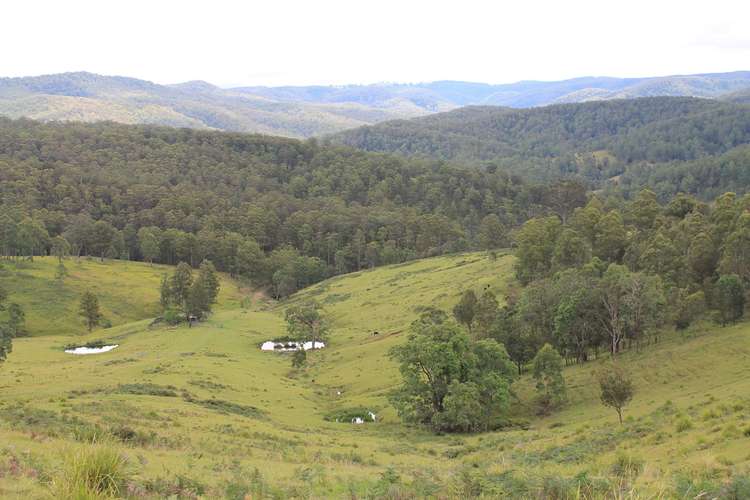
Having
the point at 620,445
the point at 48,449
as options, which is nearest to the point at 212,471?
the point at 48,449

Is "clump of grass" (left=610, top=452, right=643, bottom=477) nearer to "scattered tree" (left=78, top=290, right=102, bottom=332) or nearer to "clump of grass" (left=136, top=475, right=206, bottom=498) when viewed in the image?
"clump of grass" (left=136, top=475, right=206, bottom=498)

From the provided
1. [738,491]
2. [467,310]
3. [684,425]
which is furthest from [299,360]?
[738,491]

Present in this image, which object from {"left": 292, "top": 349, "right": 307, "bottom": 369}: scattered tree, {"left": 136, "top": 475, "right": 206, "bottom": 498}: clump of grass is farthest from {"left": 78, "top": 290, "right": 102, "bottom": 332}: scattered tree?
{"left": 136, "top": 475, "right": 206, "bottom": 498}: clump of grass

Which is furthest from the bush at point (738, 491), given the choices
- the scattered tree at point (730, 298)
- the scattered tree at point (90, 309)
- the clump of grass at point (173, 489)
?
the scattered tree at point (90, 309)

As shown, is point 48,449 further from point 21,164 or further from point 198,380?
point 21,164

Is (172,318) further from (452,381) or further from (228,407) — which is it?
(452,381)

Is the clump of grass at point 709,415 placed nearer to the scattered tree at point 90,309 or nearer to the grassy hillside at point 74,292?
the scattered tree at point 90,309

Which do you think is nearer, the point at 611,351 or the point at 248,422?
the point at 248,422

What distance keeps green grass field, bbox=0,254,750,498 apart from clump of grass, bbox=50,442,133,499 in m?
0.70

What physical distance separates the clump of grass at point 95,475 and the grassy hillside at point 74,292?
99.6 meters

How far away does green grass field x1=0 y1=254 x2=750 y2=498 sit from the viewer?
14.0m

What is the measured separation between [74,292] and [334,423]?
8746 centimetres

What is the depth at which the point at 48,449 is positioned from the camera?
57.1ft

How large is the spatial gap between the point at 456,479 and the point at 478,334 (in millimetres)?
41412
